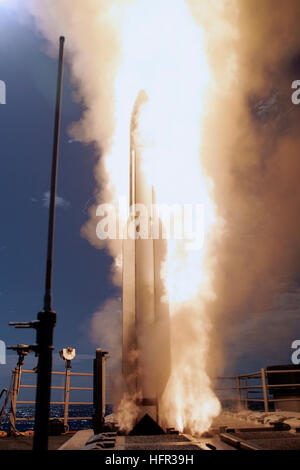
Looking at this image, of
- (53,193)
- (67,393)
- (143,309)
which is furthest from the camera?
(67,393)

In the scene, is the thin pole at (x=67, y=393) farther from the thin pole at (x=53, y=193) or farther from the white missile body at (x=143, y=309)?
the thin pole at (x=53, y=193)

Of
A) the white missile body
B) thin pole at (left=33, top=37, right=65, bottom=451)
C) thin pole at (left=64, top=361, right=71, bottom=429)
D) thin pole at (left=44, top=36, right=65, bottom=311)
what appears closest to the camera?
thin pole at (left=33, top=37, right=65, bottom=451)

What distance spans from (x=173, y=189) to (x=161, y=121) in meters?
2.73

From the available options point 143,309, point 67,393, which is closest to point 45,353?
point 143,309

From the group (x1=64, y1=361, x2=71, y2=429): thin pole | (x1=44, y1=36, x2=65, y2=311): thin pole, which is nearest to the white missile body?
(x1=64, y1=361, x2=71, y2=429): thin pole

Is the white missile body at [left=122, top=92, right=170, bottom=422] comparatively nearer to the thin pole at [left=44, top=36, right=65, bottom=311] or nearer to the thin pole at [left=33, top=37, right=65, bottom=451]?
the thin pole at [left=44, top=36, right=65, bottom=311]

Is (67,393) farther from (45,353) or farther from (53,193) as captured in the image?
(53,193)

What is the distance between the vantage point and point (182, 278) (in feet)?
43.8

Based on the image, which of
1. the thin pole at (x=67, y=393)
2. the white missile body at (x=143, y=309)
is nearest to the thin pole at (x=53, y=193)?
the white missile body at (x=143, y=309)

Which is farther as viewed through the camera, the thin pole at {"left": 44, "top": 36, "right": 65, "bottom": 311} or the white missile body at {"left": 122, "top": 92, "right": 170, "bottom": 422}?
the white missile body at {"left": 122, "top": 92, "right": 170, "bottom": 422}

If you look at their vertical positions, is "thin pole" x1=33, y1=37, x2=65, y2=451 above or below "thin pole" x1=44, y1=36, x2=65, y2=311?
below

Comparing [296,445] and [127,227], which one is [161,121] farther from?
[296,445]
